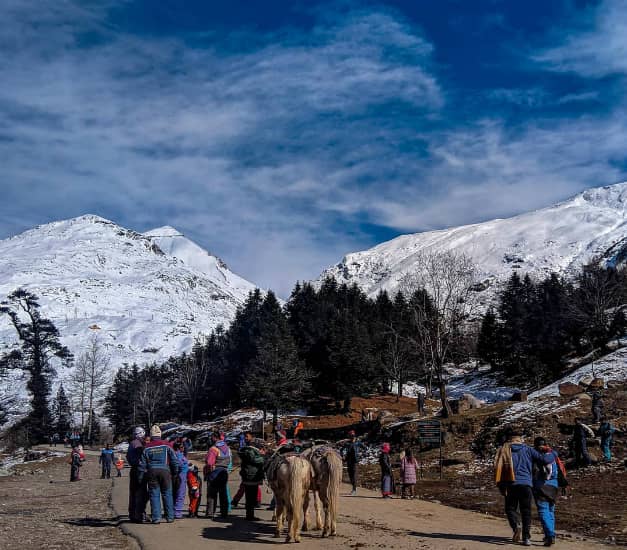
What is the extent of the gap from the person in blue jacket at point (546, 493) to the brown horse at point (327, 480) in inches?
142

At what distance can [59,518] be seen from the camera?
587 inches

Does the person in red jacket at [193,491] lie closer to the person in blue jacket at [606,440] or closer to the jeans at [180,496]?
the jeans at [180,496]

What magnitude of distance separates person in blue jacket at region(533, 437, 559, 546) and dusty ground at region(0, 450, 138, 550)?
7067 millimetres

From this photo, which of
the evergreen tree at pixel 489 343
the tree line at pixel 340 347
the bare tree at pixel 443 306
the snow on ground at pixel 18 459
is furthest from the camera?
the evergreen tree at pixel 489 343

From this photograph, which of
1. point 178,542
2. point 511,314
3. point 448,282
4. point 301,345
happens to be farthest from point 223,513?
point 511,314

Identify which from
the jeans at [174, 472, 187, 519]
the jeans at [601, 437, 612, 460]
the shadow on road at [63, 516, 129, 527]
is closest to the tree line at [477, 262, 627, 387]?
the jeans at [601, 437, 612, 460]

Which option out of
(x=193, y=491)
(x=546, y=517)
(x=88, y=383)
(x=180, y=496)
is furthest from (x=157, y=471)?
(x=88, y=383)

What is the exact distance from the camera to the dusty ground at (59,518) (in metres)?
11.2

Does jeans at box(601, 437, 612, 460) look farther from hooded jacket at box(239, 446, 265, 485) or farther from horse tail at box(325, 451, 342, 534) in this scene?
hooded jacket at box(239, 446, 265, 485)

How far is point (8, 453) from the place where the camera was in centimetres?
5362

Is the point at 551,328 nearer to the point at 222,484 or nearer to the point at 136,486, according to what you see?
the point at 222,484

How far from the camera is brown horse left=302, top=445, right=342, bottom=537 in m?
12.0

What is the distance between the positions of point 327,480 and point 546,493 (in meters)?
3.96

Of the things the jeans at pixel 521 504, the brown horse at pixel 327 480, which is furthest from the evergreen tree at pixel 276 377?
the jeans at pixel 521 504
